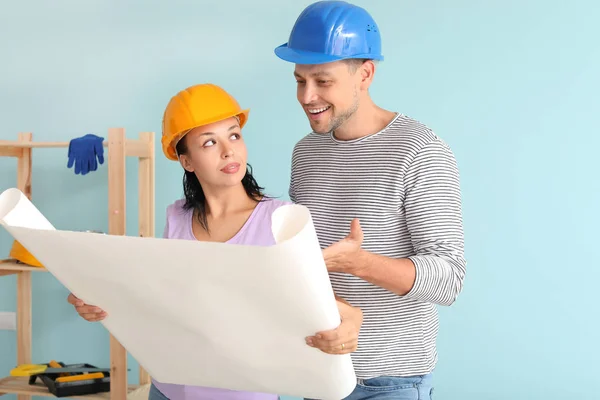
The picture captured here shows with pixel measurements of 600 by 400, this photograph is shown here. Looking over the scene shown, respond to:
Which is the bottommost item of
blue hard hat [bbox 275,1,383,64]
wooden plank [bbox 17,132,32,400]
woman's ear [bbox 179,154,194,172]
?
wooden plank [bbox 17,132,32,400]

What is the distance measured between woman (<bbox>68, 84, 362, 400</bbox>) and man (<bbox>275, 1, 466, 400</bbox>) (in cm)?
16

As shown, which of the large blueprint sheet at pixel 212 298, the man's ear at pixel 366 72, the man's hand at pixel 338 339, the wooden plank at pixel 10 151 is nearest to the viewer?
the large blueprint sheet at pixel 212 298

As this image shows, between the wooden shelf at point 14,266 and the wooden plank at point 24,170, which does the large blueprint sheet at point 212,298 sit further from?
the wooden plank at point 24,170

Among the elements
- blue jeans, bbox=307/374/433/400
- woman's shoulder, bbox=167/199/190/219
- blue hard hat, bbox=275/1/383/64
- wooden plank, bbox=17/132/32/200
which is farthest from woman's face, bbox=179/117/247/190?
wooden plank, bbox=17/132/32/200

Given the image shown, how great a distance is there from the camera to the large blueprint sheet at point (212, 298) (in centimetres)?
98

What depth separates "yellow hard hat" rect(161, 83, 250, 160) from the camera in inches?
64.9

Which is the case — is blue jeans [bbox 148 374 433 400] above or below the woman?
below

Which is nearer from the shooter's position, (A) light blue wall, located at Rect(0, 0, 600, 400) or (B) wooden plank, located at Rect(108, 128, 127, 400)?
(A) light blue wall, located at Rect(0, 0, 600, 400)

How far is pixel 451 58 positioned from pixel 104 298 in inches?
74.7

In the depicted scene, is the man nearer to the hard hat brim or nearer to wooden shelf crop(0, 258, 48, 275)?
the hard hat brim

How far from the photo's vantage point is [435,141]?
1497 millimetres

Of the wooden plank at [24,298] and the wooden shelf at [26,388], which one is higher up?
the wooden plank at [24,298]

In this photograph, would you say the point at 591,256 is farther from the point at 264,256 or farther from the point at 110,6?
the point at 110,6

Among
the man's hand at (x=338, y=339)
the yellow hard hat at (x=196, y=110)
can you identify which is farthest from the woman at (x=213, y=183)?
the man's hand at (x=338, y=339)
